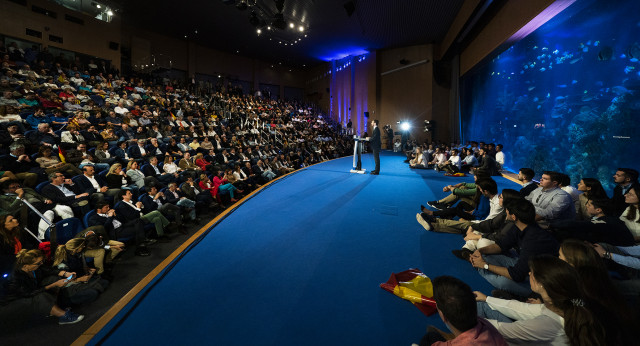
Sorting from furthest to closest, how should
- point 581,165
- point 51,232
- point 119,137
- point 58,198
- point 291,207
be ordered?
point 581,165 < point 119,137 < point 291,207 < point 58,198 < point 51,232

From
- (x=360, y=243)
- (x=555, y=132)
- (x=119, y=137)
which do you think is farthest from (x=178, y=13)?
(x=555, y=132)

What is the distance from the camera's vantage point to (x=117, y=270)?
3057 millimetres

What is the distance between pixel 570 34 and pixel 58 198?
11747mm

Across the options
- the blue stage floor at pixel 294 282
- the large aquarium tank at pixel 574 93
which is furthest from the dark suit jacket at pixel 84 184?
the large aquarium tank at pixel 574 93

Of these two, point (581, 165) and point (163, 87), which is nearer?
point (581, 165)

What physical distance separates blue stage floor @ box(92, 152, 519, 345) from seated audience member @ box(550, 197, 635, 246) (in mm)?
980

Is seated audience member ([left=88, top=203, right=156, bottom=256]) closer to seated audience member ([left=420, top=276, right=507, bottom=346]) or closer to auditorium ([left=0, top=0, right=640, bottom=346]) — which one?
auditorium ([left=0, top=0, right=640, bottom=346])

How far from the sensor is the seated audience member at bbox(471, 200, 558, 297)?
2039 millimetres

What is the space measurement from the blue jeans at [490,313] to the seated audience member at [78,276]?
324 centimetres

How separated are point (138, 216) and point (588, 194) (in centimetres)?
571

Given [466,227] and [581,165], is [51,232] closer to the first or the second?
[466,227]

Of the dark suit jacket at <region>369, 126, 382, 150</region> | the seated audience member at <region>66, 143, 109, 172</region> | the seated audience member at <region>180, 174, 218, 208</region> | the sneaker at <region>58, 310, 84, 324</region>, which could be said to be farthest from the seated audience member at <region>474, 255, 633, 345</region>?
the seated audience member at <region>66, 143, 109, 172</region>

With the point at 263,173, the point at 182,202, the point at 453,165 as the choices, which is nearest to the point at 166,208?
the point at 182,202

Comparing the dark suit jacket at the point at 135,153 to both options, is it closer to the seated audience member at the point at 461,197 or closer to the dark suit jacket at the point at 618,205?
the seated audience member at the point at 461,197
